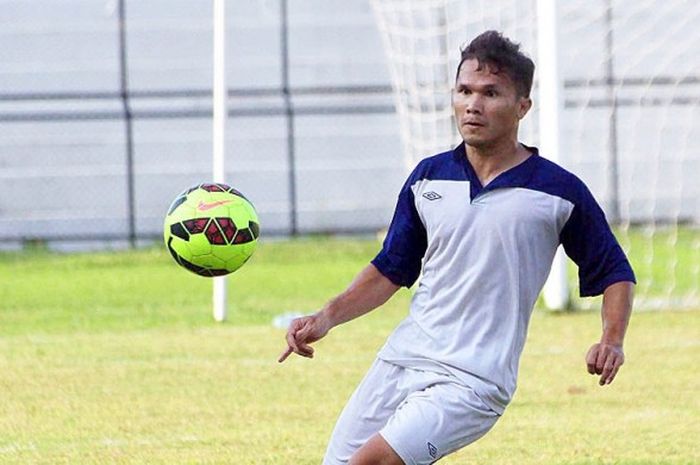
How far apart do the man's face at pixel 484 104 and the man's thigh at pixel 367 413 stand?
85 cm

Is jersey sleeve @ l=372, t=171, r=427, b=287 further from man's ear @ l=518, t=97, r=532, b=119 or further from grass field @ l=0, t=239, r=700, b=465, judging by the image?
grass field @ l=0, t=239, r=700, b=465

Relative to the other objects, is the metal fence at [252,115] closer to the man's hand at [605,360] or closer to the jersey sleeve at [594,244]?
the jersey sleeve at [594,244]

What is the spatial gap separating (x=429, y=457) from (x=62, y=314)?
8.70m

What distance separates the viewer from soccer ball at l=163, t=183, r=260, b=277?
6.37 m

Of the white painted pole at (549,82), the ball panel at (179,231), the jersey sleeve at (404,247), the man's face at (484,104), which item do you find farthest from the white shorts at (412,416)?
the white painted pole at (549,82)

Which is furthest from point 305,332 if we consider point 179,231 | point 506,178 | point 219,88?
point 219,88

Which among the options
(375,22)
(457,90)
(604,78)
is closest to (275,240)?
(375,22)

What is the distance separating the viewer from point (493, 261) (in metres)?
5.35

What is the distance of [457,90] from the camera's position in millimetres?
5414

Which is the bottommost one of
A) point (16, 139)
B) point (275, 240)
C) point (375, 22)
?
point (275, 240)

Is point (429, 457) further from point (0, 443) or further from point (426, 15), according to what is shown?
point (426, 15)

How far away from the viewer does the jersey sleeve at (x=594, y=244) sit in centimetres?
541

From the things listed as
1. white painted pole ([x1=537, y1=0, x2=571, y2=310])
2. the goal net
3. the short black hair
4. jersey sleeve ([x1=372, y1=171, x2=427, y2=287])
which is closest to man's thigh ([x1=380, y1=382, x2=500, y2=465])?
jersey sleeve ([x1=372, y1=171, x2=427, y2=287])

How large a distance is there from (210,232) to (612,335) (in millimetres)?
Result: 1854
